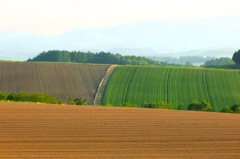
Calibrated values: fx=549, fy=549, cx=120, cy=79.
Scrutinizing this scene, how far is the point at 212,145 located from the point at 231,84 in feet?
145

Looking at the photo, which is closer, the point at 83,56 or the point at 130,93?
the point at 130,93

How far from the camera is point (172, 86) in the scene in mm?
64562

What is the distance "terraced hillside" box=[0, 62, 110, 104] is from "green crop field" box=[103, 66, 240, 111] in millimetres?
2465

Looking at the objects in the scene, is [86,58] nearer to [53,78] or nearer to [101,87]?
[53,78]

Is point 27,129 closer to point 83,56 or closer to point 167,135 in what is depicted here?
point 167,135

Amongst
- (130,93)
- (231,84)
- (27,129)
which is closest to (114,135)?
(27,129)

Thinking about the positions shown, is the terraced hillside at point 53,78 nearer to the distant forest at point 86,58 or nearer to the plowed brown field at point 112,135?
the plowed brown field at point 112,135

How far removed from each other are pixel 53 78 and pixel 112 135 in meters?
44.2

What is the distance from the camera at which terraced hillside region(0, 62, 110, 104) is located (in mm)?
61094

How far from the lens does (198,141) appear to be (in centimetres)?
2194

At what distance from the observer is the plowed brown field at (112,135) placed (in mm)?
18891

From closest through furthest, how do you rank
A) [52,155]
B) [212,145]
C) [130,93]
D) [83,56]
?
1. [52,155]
2. [212,145]
3. [130,93]
4. [83,56]

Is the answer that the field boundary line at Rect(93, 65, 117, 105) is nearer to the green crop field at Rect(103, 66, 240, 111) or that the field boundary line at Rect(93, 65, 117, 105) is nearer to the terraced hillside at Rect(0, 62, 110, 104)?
the terraced hillside at Rect(0, 62, 110, 104)

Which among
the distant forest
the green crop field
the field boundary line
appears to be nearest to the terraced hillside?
the field boundary line
